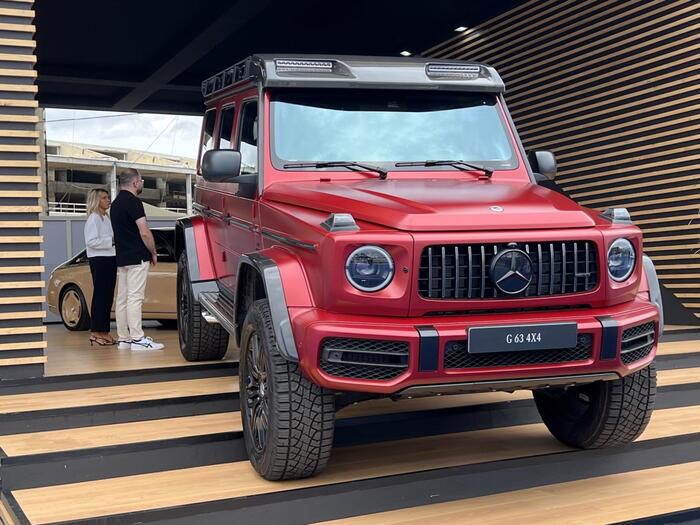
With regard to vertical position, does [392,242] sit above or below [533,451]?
above

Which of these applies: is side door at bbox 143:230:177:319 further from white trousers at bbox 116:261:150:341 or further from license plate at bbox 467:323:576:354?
license plate at bbox 467:323:576:354

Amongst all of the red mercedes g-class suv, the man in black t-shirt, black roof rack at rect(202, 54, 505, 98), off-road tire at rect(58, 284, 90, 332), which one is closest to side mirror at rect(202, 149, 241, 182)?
the red mercedes g-class suv

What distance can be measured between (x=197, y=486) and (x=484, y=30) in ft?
31.8

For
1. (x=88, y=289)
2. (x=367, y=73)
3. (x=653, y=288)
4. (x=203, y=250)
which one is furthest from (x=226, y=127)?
(x=88, y=289)

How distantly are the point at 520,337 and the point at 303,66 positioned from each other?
216 cm

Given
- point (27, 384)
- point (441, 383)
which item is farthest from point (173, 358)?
point (441, 383)

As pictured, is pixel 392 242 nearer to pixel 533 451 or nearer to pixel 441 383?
pixel 441 383

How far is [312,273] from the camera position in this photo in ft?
12.8

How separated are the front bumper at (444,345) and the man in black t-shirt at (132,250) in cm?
449

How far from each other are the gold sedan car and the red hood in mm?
5581

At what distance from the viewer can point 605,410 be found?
4.50m

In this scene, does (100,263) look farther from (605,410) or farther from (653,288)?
(653,288)

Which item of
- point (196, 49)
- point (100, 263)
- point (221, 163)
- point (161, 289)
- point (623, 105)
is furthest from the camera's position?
point (196, 49)

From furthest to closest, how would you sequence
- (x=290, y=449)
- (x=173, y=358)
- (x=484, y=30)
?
(x=484, y=30) < (x=173, y=358) < (x=290, y=449)
